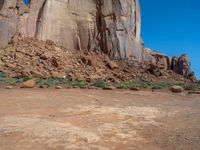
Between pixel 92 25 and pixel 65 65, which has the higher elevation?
pixel 92 25

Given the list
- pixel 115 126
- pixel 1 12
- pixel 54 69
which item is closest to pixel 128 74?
pixel 54 69

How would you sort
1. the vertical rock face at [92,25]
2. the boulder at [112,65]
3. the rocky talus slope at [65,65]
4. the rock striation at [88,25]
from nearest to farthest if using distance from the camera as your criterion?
the rocky talus slope at [65,65] → the rock striation at [88,25] → the boulder at [112,65] → the vertical rock face at [92,25]

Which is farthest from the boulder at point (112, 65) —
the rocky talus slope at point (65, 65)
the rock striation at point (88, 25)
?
the rock striation at point (88, 25)

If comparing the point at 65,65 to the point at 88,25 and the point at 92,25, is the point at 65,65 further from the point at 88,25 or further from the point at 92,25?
the point at 92,25

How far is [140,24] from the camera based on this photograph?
96.3 feet

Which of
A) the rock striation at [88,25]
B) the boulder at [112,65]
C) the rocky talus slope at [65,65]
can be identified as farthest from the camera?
the boulder at [112,65]

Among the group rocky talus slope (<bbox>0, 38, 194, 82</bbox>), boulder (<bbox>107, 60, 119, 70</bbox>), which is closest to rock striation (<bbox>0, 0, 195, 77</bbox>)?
rocky talus slope (<bbox>0, 38, 194, 82</bbox>)

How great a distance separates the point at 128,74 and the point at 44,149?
788 inches

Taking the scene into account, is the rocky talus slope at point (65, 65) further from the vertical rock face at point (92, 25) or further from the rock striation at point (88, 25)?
the vertical rock face at point (92, 25)

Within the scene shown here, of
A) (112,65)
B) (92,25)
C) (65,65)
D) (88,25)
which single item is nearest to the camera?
(65,65)

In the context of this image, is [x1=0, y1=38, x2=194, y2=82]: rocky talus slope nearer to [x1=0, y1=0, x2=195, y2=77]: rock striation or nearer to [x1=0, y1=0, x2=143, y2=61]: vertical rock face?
[x1=0, y1=0, x2=195, y2=77]: rock striation

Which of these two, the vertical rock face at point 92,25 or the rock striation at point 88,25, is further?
the vertical rock face at point 92,25

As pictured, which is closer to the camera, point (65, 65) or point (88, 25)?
point (65, 65)

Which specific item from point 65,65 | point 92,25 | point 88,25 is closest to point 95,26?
point 92,25
